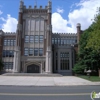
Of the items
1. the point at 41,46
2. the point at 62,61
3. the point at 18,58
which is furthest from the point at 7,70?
the point at 62,61

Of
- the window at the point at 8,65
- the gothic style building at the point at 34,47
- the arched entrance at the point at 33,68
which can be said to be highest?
the gothic style building at the point at 34,47

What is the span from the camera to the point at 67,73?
45.1 metres

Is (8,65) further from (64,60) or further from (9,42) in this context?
(64,60)

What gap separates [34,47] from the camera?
45531 mm

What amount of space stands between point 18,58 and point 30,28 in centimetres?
1031

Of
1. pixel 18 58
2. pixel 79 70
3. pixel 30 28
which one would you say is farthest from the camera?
pixel 30 28

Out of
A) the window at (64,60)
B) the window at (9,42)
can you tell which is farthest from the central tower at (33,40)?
the window at (64,60)

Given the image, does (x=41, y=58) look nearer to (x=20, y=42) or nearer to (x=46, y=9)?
(x=20, y=42)

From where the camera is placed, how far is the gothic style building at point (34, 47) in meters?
44.1

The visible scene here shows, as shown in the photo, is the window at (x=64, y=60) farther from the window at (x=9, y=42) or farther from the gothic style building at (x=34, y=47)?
the window at (x=9, y=42)
